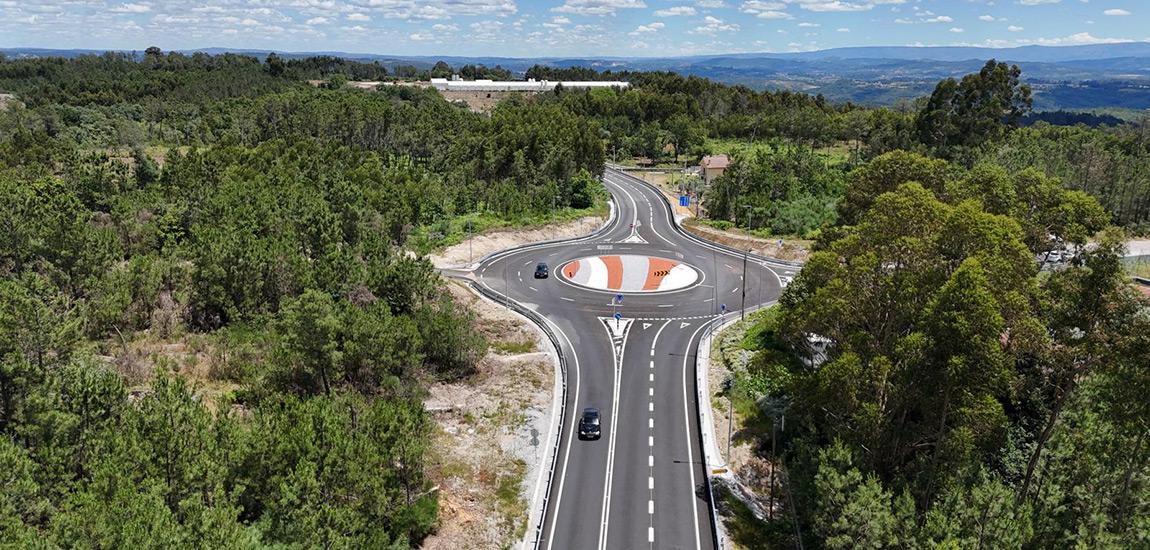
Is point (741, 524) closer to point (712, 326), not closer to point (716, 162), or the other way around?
point (712, 326)

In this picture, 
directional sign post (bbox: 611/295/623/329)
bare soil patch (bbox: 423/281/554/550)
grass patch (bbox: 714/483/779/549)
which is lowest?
grass patch (bbox: 714/483/779/549)

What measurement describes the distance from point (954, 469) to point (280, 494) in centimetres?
2883

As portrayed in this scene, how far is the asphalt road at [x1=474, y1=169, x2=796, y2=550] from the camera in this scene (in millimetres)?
34250

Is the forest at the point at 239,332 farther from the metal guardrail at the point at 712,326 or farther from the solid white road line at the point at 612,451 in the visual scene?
the metal guardrail at the point at 712,326

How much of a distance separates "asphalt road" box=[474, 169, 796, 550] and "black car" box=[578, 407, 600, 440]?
607 millimetres

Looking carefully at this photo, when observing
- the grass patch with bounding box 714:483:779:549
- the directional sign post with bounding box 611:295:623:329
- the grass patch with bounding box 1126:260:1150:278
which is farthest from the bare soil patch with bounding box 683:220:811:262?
the grass patch with bounding box 714:483:779:549

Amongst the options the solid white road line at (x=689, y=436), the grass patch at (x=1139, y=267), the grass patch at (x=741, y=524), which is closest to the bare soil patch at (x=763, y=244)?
the solid white road line at (x=689, y=436)

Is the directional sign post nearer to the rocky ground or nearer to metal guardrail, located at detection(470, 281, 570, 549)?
metal guardrail, located at detection(470, 281, 570, 549)

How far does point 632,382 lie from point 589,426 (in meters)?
8.00

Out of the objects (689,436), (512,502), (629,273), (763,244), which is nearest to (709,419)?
(689,436)

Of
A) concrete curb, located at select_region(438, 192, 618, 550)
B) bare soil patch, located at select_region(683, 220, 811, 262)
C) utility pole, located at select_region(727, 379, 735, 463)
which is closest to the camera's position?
concrete curb, located at select_region(438, 192, 618, 550)

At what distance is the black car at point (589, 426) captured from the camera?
41.3 m

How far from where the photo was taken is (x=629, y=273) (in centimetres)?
7294

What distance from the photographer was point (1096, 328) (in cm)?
2552
